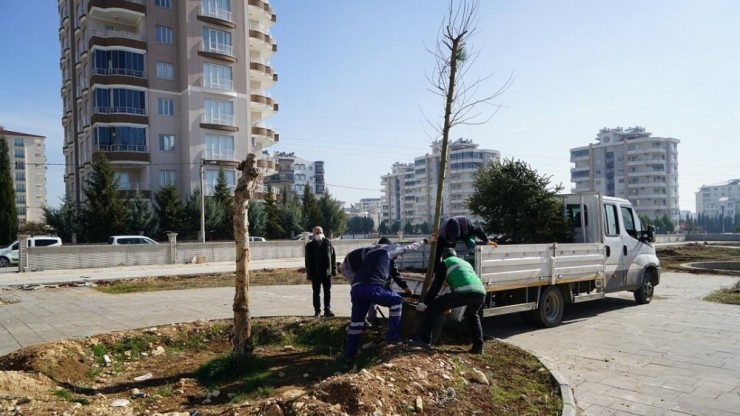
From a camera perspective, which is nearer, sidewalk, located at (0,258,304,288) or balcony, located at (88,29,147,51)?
sidewalk, located at (0,258,304,288)

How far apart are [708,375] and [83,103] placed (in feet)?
172

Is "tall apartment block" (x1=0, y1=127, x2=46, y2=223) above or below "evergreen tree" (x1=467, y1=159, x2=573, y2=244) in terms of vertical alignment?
above

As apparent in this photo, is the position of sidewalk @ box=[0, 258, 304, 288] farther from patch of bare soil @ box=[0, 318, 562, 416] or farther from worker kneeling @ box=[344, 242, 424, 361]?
worker kneeling @ box=[344, 242, 424, 361]

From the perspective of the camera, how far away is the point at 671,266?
22.5 m

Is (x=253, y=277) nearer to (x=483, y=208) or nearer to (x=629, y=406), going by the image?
(x=483, y=208)

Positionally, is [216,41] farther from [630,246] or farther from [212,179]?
[630,246]

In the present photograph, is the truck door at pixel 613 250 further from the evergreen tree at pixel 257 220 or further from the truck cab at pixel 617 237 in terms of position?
the evergreen tree at pixel 257 220

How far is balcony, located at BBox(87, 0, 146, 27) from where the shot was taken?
42.2 meters

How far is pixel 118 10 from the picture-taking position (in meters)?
42.4

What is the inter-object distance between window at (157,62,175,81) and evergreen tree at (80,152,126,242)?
34.4ft

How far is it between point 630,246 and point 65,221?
39693 millimetres

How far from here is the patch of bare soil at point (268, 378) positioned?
171 inches

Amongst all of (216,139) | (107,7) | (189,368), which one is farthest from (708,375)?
(107,7)

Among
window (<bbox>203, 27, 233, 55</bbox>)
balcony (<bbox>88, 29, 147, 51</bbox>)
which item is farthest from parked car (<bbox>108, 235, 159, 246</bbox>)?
window (<bbox>203, 27, 233, 55</bbox>)
